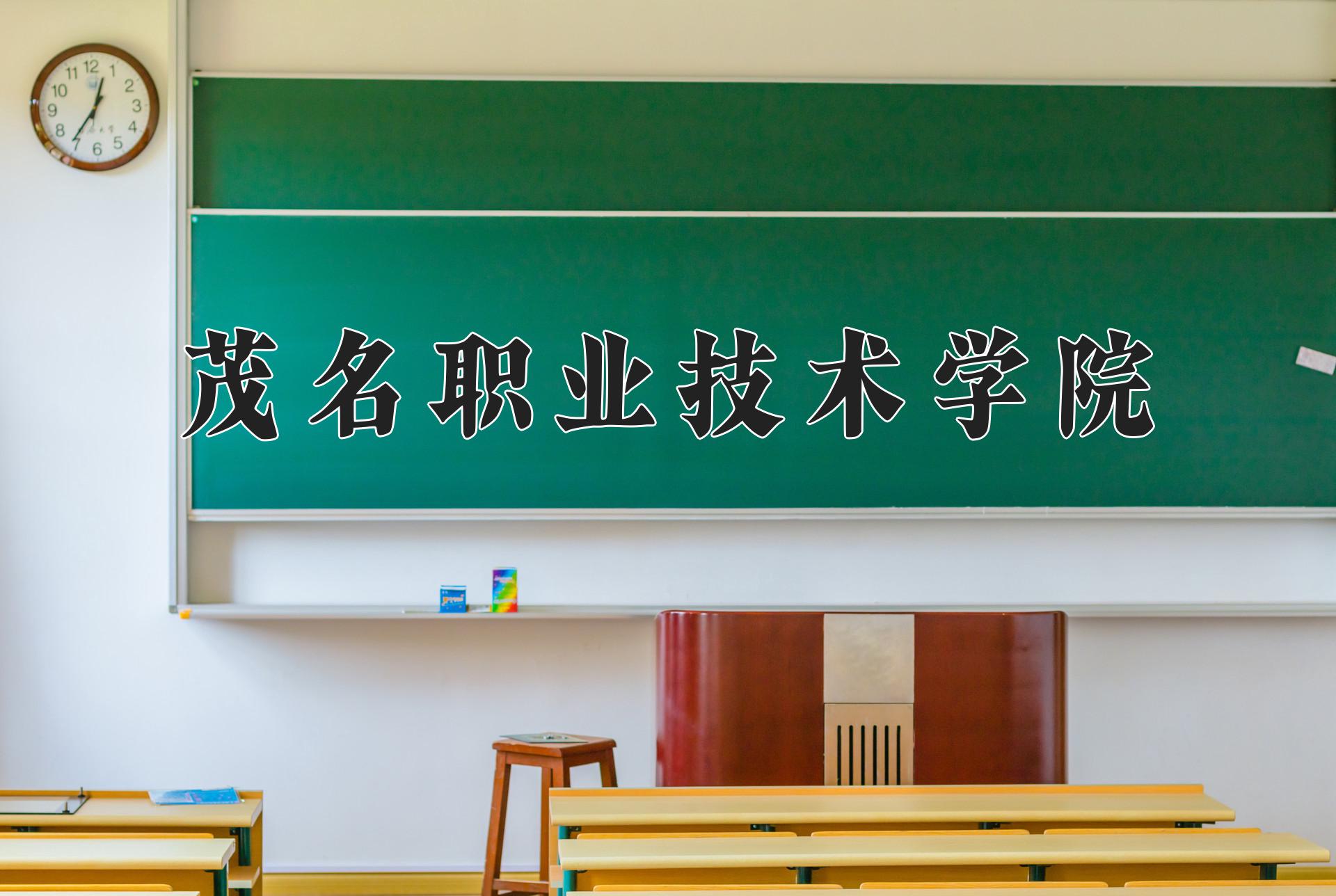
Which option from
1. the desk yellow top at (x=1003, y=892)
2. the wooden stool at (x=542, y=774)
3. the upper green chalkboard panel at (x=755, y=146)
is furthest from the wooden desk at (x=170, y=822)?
the upper green chalkboard panel at (x=755, y=146)

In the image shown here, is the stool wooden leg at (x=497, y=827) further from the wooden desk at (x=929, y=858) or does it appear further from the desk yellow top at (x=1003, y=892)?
the desk yellow top at (x=1003, y=892)

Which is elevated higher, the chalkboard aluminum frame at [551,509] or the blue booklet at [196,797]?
the chalkboard aluminum frame at [551,509]

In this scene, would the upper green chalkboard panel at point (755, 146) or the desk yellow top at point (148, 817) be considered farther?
the upper green chalkboard panel at point (755, 146)

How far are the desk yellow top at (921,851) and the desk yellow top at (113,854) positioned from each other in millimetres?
607

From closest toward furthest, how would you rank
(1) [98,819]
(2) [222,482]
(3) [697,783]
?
(1) [98,819] < (3) [697,783] < (2) [222,482]

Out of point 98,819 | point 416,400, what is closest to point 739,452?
point 416,400

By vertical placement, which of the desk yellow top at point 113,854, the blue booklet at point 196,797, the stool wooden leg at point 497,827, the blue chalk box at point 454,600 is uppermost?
the blue chalk box at point 454,600

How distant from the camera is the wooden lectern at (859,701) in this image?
3.36 meters

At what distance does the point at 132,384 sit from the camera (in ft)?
13.3

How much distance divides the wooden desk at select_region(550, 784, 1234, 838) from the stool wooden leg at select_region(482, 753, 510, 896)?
996mm

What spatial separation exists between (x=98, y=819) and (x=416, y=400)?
69.9 inches

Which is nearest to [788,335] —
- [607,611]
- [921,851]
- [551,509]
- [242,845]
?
[551,509]

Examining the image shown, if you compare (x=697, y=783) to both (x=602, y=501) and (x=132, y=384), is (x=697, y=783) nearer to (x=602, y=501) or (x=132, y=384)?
(x=602, y=501)

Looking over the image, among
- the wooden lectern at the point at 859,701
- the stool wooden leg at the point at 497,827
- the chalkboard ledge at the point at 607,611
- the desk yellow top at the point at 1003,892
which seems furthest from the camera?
the chalkboard ledge at the point at 607,611
